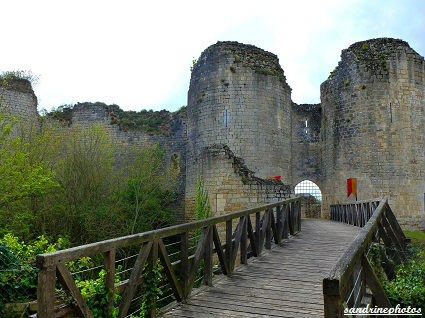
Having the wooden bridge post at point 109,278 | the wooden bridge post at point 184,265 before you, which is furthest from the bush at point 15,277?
the wooden bridge post at point 184,265

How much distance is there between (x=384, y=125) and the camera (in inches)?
727

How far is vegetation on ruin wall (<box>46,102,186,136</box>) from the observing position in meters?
25.2

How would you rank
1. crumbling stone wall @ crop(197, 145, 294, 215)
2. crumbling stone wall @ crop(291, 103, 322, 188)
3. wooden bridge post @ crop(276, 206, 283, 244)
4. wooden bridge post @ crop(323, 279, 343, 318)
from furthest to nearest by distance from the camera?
crumbling stone wall @ crop(291, 103, 322, 188), crumbling stone wall @ crop(197, 145, 294, 215), wooden bridge post @ crop(276, 206, 283, 244), wooden bridge post @ crop(323, 279, 343, 318)

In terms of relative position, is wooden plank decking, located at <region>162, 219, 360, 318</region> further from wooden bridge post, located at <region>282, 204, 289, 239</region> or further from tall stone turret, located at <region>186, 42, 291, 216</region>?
tall stone turret, located at <region>186, 42, 291, 216</region>

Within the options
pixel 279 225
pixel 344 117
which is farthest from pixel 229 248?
pixel 344 117

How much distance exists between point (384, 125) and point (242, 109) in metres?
6.51

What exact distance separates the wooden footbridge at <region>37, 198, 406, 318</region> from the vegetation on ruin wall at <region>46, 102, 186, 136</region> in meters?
17.1

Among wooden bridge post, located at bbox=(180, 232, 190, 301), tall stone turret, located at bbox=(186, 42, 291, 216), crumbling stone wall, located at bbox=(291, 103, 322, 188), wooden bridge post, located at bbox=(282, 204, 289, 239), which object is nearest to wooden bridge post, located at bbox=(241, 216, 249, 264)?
wooden bridge post, located at bbox=(180, 232, 190, 301)

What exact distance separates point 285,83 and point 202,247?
15.2 meters

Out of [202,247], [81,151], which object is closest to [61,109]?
[81,151]

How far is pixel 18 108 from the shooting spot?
2362 cm

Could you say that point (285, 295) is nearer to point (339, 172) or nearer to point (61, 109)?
point (339, 172)

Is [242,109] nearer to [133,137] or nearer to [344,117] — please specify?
[344,117]

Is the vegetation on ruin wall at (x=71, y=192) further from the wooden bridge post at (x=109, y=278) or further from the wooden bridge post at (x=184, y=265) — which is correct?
the wooden bridge post at (x=109, y=278)
